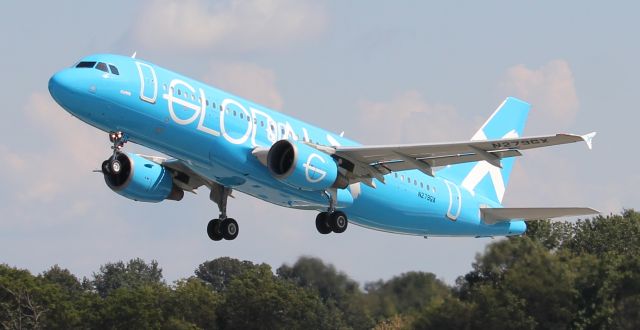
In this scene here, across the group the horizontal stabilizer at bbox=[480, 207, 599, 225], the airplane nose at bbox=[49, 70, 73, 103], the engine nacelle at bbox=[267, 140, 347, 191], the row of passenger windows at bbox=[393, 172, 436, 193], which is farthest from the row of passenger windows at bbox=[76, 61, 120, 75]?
the horizontal stabilizer at bbox=[480, 207, 599, 225]

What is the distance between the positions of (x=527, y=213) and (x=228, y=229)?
39.9 ft

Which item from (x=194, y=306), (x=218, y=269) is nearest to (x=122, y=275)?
(x=218, y=269)

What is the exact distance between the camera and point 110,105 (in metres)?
45.4

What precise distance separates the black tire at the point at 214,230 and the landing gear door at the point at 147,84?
31.4 feet

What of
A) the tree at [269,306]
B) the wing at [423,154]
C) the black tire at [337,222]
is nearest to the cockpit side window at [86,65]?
the wing at [423,154]

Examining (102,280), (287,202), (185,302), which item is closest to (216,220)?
(287,202)

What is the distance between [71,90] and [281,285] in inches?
723

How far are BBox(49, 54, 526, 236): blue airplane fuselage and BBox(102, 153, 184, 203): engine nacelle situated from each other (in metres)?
3.76

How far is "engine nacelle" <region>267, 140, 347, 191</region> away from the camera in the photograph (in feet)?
159

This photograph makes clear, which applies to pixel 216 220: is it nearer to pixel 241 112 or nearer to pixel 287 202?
pixel 287 202

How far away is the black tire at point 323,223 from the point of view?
5184 cm

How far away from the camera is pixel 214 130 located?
47.3m

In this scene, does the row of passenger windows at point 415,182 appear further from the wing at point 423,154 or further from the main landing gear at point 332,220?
the main landing gear at point 332,220

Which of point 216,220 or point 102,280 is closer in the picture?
point 216,220
